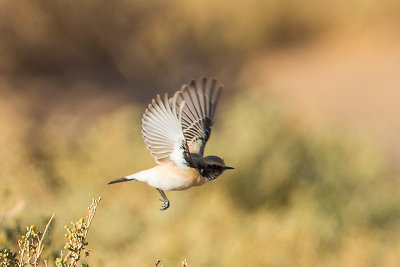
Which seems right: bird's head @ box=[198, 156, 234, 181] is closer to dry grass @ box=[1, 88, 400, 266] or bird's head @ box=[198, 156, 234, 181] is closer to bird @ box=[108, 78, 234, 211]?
bird @ box=[108, 78, 234, 211]

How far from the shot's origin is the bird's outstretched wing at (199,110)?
2.17 metres

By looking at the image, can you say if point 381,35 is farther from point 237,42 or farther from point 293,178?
point 293,178

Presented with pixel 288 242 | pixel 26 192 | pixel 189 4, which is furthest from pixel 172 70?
pixel 288 242

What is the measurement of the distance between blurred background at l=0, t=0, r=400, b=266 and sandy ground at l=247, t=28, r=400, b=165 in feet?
0.07

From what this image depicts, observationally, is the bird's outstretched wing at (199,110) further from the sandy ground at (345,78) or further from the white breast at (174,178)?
the sandy ground at (345,78)

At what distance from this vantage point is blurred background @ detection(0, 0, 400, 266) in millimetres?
3710

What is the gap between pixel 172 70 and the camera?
Result: 25.1 feet

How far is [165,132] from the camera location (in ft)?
6.57

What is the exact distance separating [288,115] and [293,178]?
910 mm

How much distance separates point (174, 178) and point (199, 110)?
28 cm

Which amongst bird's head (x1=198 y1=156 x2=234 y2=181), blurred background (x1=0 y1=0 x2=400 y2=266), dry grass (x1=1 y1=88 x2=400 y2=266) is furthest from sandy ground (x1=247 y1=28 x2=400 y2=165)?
bird's head (x1=198 y1=156 x2=234 y2=181)

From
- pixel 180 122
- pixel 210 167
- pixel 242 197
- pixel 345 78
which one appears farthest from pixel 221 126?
pixel 180 122

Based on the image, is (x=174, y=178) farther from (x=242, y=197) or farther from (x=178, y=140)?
(x=242, y=197)

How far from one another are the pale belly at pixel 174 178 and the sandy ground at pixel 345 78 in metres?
4.34
